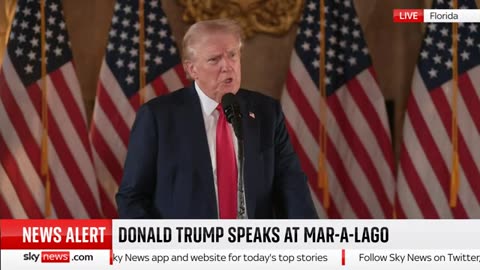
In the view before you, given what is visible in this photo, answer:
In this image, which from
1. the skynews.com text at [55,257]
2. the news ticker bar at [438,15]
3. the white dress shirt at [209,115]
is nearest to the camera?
the white dress shirt at [209,115]

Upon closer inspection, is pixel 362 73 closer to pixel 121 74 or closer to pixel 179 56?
pixel 179 56

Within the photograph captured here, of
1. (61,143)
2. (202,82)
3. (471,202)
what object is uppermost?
(202,82)

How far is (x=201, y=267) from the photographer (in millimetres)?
2686

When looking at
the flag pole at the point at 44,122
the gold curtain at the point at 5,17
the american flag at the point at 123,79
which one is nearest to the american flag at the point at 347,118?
the american flag at the point at 123,79

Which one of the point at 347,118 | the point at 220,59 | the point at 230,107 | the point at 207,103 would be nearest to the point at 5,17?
the point at 347,118

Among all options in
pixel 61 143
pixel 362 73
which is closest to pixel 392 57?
pixel 362 73

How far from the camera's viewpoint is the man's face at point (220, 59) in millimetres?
2354

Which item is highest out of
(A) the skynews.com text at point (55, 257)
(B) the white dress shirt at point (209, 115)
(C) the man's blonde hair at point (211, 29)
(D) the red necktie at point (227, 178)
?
(C) the man's blonde hair at point (211, 29)

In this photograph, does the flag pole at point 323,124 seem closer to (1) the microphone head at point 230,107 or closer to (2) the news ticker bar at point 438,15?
(2) the news ticker bar at point 438,15

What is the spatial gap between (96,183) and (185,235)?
173cm

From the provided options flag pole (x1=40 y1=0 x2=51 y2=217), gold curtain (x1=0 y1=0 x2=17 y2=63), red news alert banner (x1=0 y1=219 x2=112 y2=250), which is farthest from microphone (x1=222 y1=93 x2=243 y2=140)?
gold curtain (x1=0 y1=0 x2=17 y2=63)

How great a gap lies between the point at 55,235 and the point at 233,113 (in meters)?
0.95

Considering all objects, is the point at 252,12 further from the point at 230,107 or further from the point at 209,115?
the point at 230,107

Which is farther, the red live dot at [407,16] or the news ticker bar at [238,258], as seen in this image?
the red live dot at [407,16]
